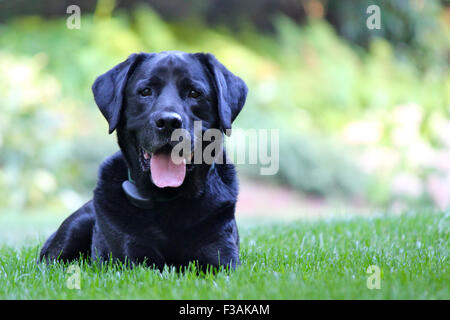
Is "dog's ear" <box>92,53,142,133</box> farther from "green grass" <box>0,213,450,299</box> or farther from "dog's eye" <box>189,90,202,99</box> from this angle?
"green grass" <box>0,213,450,299</box>

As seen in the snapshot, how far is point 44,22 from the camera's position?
46.8 ft

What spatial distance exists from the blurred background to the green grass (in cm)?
334

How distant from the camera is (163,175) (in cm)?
364

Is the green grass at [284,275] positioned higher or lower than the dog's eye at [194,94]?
lower

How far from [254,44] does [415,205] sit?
614 cm

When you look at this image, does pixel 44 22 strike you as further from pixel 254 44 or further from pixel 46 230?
pixel 46 230

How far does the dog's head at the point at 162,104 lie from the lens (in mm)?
3590

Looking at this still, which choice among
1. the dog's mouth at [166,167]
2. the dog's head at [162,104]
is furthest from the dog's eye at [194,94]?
the dog's mouth at [166,167]

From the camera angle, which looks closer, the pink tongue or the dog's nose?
the dog's nose

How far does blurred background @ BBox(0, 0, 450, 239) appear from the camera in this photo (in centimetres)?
1022

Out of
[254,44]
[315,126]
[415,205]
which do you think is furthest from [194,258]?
[254,44]

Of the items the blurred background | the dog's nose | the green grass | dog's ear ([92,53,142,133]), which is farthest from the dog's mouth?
the blurred background

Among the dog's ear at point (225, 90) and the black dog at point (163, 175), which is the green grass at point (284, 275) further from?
the dog's ear at point (225, 90)
